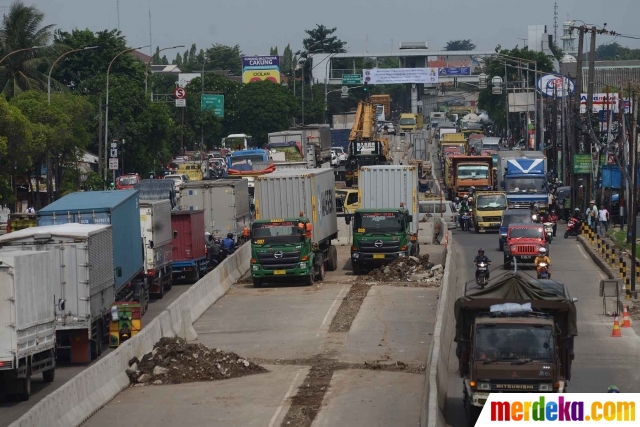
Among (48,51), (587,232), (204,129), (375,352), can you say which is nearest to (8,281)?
(375,352)

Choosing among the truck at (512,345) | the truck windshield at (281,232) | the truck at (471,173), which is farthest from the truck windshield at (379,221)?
the truck at (471,173)

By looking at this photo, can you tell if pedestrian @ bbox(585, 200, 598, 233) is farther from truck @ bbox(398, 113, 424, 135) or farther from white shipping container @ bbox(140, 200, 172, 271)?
truck @ bbox(398, 113, 424, 135)

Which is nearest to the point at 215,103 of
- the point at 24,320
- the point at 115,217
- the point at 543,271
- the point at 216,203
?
the point at 216,203

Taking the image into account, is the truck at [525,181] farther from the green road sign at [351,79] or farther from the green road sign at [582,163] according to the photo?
the green road sign at [351,79]

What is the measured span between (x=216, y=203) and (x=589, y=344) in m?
20.5

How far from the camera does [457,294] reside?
37.7m

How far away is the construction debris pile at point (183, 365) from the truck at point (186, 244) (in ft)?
45.0

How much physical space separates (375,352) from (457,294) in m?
10.00

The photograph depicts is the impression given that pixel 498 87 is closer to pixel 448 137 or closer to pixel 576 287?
pixel 448 137

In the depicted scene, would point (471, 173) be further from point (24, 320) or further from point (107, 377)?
point (24, 320)

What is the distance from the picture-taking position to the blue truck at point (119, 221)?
1241 inches

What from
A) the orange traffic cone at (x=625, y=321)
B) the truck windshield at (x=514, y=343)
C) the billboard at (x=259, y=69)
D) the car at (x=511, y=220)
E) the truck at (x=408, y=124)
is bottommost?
the orange traffic cone at (x=625, y=321)

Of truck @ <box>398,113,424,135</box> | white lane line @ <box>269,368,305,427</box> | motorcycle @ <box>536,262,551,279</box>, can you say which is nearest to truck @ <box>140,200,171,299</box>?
motorcycle @ <box>536,262,551,279</box>

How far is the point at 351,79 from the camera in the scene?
17638cm
